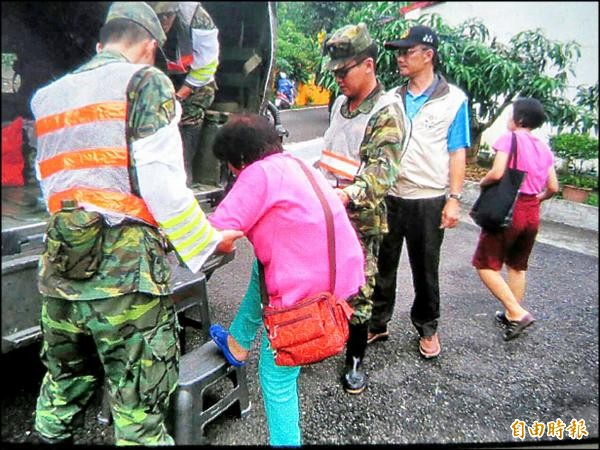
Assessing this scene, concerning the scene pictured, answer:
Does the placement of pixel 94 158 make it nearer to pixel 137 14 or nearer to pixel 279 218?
pixel 137 14

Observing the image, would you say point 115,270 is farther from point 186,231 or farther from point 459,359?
point 459,359

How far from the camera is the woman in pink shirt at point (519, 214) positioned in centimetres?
155

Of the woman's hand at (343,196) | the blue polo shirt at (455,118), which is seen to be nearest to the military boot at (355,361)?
the woman's hand at (343,196)

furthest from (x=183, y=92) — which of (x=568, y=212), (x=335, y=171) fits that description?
(x=568, y=212)

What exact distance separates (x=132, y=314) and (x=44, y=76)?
607mm

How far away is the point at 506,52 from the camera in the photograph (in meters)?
1.53

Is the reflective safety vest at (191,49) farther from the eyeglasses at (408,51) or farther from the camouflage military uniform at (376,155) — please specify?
the eyeglasses at (408,51)

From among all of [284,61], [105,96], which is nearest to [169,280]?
[105,96]

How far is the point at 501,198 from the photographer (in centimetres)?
167

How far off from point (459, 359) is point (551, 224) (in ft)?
2.61

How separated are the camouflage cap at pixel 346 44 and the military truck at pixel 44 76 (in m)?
0.21

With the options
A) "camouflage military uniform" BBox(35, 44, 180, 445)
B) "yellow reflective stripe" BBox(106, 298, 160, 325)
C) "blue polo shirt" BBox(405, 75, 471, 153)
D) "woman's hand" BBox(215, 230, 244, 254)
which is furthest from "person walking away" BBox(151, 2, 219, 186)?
"blue polo shirt" BBox(405, 75, 471, 153)

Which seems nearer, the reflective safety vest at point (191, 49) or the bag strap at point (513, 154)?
the reflective safety vest at point (191, 49)

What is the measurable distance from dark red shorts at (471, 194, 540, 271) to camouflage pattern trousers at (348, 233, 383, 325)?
14.8 inches
